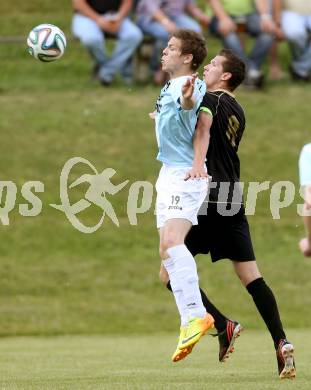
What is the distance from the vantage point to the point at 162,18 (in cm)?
1703

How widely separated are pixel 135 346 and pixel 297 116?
7.05 m

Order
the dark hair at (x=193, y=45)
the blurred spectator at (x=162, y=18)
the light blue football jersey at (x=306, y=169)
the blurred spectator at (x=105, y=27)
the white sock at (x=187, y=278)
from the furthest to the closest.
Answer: the blurred spectator at (x=162, y=18) → the blurred spectator at (x=105, y=27) → the dark hair at (x=193, y=45) → the white sock at (x=187, y=278) → the light blue football jersey at (x=306, y=169)

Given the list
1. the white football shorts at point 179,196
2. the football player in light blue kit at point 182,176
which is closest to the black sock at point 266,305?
the football player in light blue kit at point 182,176

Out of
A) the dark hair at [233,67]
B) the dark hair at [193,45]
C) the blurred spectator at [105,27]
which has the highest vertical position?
the blurred spectator at [105,27]

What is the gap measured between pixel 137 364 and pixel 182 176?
2.01 m

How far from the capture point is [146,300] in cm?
1426

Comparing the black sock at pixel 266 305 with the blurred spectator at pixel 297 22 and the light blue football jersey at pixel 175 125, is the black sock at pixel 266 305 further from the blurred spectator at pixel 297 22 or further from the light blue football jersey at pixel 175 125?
the blurred spectator at pixel 297 22

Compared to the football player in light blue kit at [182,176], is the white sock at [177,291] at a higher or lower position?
lower

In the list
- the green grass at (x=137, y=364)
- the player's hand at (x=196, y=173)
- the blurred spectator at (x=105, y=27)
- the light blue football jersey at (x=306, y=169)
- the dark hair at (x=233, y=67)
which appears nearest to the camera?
the light blue football jersey at (x=306, y=169)

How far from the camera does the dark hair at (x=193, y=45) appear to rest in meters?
8.13

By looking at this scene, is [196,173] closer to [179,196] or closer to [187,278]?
[179,196]

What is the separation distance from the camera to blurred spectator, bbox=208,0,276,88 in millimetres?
17188

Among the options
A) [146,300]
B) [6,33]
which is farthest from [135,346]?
[6,33]

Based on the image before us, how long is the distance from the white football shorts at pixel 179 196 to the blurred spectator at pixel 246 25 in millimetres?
9249
